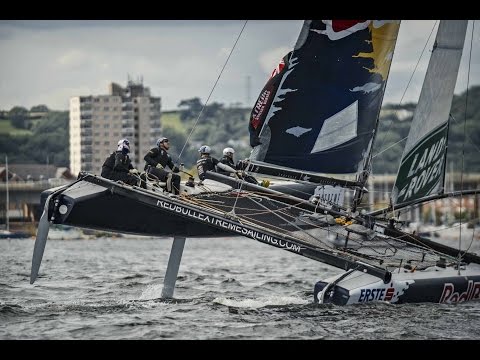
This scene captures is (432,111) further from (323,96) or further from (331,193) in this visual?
(331,193)

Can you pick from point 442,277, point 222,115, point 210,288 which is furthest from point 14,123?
point 222,115

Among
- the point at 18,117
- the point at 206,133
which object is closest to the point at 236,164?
the point at 18,117

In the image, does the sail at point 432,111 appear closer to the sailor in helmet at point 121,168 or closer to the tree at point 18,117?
the sailor in helmet at point 121,168

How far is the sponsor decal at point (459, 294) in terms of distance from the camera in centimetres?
1625

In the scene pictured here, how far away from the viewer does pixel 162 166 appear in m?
16.2

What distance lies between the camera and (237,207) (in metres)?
15.7

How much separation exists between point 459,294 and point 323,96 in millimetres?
3702

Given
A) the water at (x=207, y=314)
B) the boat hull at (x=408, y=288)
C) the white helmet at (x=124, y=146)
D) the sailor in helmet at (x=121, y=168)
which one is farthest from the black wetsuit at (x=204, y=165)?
the boat hull at (x=408, y=288)

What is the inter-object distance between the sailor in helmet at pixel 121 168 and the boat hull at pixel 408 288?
309 centimetres

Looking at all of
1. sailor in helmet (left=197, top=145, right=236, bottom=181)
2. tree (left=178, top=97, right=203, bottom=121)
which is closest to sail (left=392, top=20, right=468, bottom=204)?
sailor in helmet (left=197, top=145, right=236, bottom=181)

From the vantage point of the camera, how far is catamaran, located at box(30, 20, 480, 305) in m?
15.7

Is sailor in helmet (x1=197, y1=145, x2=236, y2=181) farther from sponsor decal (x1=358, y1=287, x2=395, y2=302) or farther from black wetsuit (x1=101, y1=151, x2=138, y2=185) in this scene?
sponsor decal (x1=358, y1=287, x2=395, y2=302)

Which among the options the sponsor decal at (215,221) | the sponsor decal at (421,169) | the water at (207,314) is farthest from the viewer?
the sponsor decal at (421,169)

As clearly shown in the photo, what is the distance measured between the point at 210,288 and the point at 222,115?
436 feet
